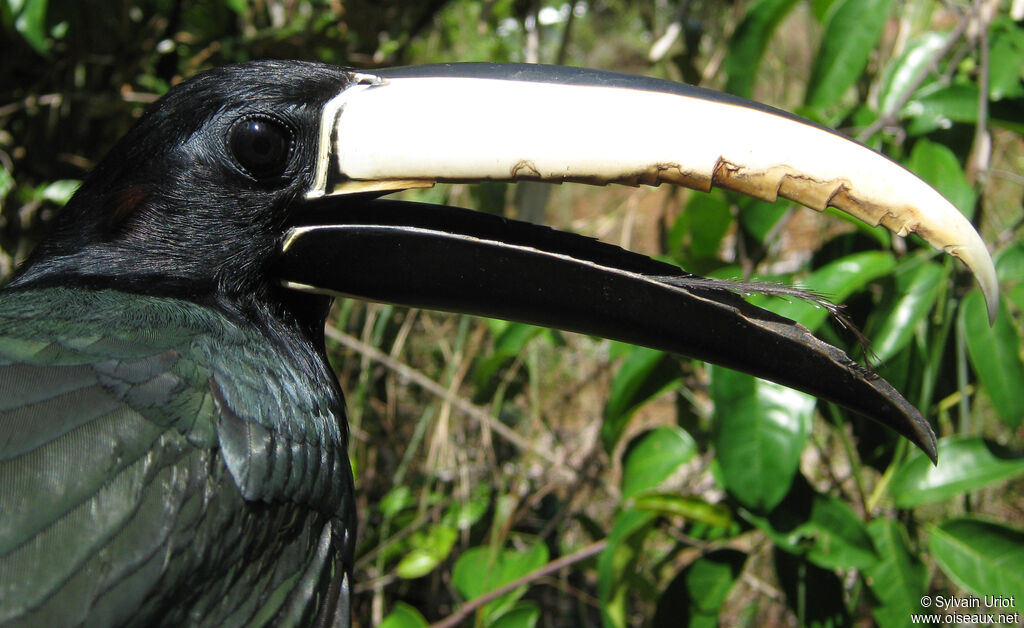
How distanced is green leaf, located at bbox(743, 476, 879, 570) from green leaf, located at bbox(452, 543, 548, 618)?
60cm

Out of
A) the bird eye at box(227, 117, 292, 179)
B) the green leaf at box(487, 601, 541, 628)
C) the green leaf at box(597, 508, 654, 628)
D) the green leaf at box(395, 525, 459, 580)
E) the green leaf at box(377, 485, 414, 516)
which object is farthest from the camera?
the green leaf at box(377, 485, 414, 516)

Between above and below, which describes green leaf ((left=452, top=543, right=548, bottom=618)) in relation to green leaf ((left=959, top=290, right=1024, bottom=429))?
below

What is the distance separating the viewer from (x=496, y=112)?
3.29ft

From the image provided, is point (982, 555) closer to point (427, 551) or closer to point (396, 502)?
point (427, 551)

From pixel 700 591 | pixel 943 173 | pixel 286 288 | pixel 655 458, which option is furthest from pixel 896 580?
pixel 286 288

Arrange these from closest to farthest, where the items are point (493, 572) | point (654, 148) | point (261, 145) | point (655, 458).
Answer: point (654, 148)
point (261, 145)
point (655, 458)
point (493, 572)

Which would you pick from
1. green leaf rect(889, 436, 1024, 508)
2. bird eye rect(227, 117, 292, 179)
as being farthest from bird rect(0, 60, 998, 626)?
green leaf rect(889, 436, 1024, 508)

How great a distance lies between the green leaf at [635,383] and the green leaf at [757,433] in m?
0.17

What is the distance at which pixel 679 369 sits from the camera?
1716 millimetres

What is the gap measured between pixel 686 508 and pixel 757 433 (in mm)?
268

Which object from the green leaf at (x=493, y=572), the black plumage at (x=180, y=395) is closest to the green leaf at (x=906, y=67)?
the black plumage at (x=180, y=395)

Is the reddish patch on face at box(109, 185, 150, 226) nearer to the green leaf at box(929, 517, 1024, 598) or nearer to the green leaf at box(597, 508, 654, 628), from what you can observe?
the green leaf at box(597, 508, 654, 628)

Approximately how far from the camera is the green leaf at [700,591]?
5.47 ft

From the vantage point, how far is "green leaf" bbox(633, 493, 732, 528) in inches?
64.1
